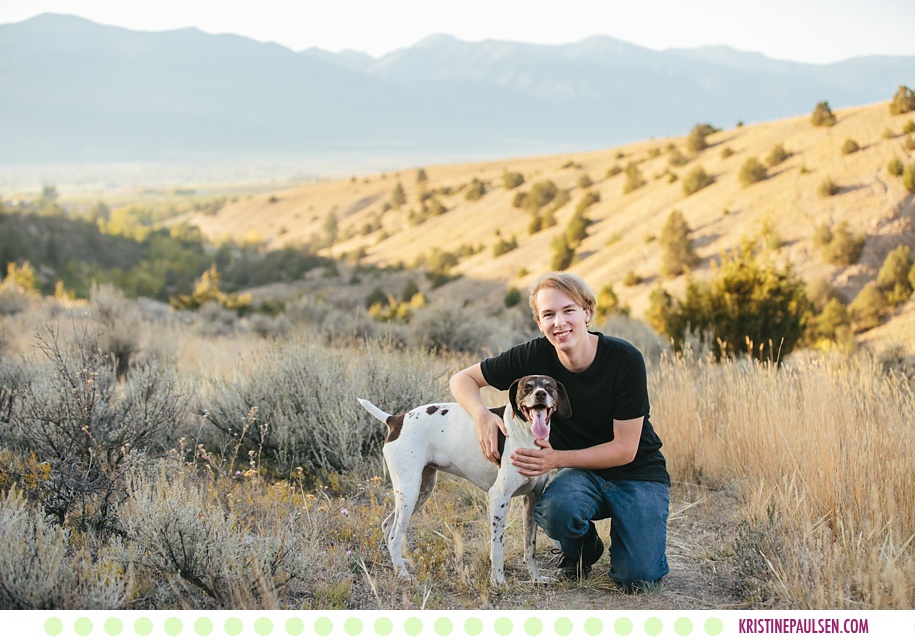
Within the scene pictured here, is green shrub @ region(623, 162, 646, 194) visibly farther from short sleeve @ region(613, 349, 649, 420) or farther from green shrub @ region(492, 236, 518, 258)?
short sleeve @ region(613, 349, 649, 420)

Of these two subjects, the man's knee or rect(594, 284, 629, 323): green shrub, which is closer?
the man's knee

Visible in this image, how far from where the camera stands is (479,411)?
397 centimetres

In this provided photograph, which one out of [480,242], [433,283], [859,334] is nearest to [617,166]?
[480,242]

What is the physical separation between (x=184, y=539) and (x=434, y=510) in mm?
1867

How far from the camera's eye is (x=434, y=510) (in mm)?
5172

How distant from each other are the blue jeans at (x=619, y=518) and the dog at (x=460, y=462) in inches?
5.7

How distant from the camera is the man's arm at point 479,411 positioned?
151 inches

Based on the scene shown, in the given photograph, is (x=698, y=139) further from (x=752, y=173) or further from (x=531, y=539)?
(x=531, y=539)

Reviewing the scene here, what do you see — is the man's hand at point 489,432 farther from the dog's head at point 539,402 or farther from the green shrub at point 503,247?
the green shrub at point 503,247

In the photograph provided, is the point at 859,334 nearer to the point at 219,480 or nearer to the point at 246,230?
the point at 219,480

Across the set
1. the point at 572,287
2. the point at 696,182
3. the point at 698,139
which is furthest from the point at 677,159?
the point at 572,287

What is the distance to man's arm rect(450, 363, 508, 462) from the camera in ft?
12.6

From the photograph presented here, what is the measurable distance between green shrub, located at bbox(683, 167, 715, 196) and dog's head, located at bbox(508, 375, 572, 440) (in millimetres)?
32482

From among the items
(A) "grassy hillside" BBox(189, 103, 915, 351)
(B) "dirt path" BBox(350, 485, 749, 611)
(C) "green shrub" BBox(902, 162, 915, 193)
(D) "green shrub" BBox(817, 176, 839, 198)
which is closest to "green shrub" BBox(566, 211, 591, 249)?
(A) "grassy hillside" BBox(189, 103, 915, 351)
